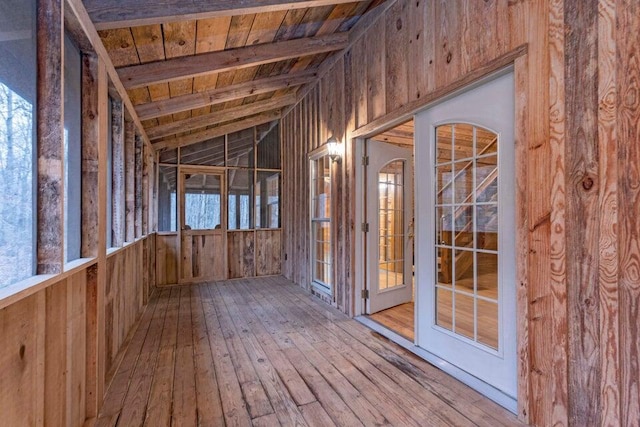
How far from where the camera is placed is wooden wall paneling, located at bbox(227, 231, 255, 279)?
18.4ft

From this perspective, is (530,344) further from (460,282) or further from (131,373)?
(131,373)

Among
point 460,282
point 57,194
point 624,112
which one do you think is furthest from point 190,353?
point 624,112

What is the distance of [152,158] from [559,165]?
500 cm

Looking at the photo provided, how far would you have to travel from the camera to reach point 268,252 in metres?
5.92

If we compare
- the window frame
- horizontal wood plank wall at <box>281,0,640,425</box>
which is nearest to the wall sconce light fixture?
the window frame

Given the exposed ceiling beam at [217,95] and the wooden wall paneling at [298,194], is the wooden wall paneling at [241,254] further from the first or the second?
the exposed ceiling beam at [217,95]

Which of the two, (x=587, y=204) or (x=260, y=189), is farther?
(x=260, y=189)

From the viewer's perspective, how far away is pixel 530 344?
1.70 meters

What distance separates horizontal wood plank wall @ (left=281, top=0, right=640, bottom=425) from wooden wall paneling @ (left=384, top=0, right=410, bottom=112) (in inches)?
18.3

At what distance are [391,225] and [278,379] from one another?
2226 millimetres

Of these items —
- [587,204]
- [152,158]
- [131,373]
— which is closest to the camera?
[587,204]

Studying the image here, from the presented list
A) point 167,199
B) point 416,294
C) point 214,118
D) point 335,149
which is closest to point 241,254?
point 167,199

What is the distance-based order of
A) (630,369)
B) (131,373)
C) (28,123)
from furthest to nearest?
(131,373) → (630,369) → (28,123)

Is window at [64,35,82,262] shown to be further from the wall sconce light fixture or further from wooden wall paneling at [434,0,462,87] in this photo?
the wall sconce light fixture
